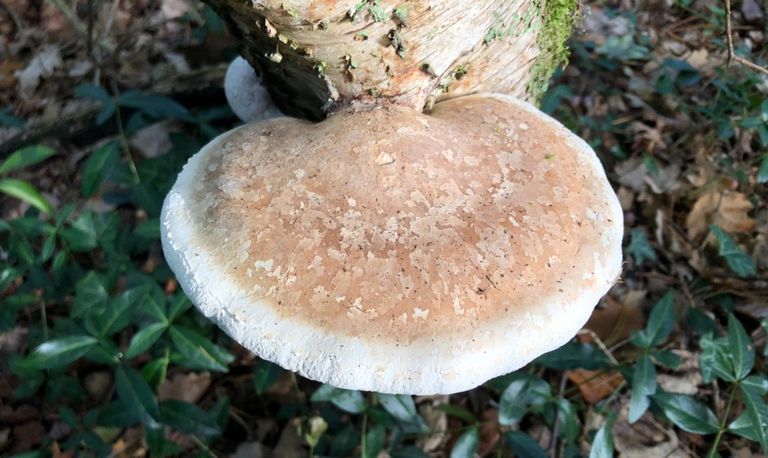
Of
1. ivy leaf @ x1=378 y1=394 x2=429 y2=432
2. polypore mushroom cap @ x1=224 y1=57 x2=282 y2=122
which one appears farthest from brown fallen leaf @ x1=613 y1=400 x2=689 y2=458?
polypore mushroom cap @ x1=224 y1=57 x2=282 y2=122

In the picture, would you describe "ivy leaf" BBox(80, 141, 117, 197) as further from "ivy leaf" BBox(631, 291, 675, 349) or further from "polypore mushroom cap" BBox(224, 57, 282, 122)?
"ivy leaf" BBox(631, 291, 675, 349)

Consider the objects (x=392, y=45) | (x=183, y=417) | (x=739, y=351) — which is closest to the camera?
(x=392, y=45)

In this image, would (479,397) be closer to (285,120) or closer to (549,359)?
(549,359)

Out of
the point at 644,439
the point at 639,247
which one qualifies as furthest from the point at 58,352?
the point at 639,247

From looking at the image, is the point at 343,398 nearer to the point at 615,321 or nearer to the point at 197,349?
the point at 197,349

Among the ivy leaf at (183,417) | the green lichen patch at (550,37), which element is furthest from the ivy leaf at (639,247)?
the ivy leaf at (183,417)
